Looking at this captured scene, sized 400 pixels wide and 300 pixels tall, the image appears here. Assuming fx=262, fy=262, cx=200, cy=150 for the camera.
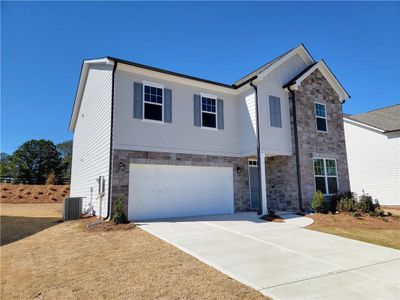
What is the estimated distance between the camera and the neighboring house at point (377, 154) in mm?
18672

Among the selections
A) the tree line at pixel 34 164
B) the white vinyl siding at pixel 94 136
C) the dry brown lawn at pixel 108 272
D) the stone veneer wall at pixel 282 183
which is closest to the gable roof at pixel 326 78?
the stone veneer wall at pixel 282 183

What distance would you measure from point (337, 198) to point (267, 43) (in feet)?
29.0

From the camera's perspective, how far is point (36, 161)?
1634 inches

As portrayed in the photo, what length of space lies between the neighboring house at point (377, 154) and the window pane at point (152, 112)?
17.0m

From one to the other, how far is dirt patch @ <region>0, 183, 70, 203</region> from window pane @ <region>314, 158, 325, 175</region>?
2215 cm

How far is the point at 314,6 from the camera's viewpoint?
1156 centimetres

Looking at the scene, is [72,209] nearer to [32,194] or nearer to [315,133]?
[315,133]

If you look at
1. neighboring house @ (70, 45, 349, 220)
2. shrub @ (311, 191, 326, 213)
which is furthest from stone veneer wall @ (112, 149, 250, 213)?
shrub @ (311, 191, 326, 213)

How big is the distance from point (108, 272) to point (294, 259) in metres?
3.71

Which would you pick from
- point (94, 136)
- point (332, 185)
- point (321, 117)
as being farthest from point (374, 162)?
point (94, 136)

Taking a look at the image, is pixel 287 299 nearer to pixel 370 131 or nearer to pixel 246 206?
pixel 246 206

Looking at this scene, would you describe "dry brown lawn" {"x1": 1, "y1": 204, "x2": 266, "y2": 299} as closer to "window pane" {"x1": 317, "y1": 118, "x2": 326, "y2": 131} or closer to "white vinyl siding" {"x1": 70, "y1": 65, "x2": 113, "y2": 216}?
"white vinyl siding" {"x1": 70, "y1": 65, "x2": 113, "y2": 216}

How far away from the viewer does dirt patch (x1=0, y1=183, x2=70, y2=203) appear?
23.5 m

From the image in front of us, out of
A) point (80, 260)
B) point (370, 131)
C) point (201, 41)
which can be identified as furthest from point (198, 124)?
point (370, 131)
